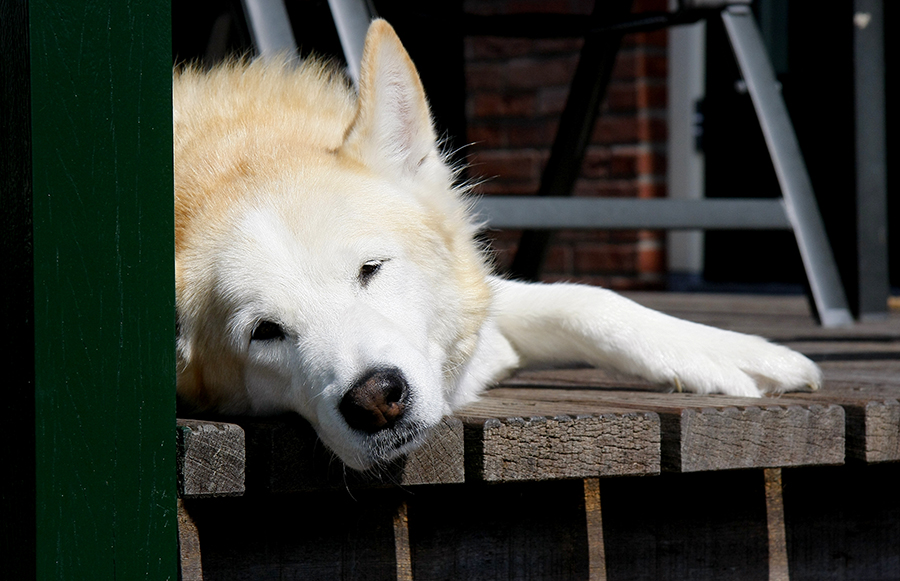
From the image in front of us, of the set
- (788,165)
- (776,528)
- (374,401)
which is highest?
(788,165)

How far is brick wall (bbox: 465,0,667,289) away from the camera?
5.57 m

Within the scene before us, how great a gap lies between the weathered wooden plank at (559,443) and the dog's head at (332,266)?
9cm

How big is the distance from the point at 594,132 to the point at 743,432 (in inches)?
161

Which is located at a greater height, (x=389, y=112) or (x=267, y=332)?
(x=389, y=112)

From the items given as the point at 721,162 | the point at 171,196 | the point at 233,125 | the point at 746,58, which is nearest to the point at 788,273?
the point at 721,162

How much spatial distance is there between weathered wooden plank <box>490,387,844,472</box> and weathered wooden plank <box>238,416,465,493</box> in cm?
28

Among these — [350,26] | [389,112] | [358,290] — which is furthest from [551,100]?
[358,290]

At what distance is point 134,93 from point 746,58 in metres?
2.23

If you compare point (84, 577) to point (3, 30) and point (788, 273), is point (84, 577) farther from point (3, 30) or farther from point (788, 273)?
point (788, 273)

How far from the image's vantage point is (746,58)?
9.98 ft

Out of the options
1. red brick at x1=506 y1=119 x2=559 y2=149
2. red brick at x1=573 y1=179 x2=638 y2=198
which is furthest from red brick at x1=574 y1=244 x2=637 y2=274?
red brick at x1=506 y1=119 x2=559 y2=149

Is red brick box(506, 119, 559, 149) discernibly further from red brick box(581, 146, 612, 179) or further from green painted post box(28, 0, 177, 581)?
green painted post box(28, 0, 177, 581)

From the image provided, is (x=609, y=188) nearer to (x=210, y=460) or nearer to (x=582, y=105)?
(x=582, y=105)

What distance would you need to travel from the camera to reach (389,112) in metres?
1.96
